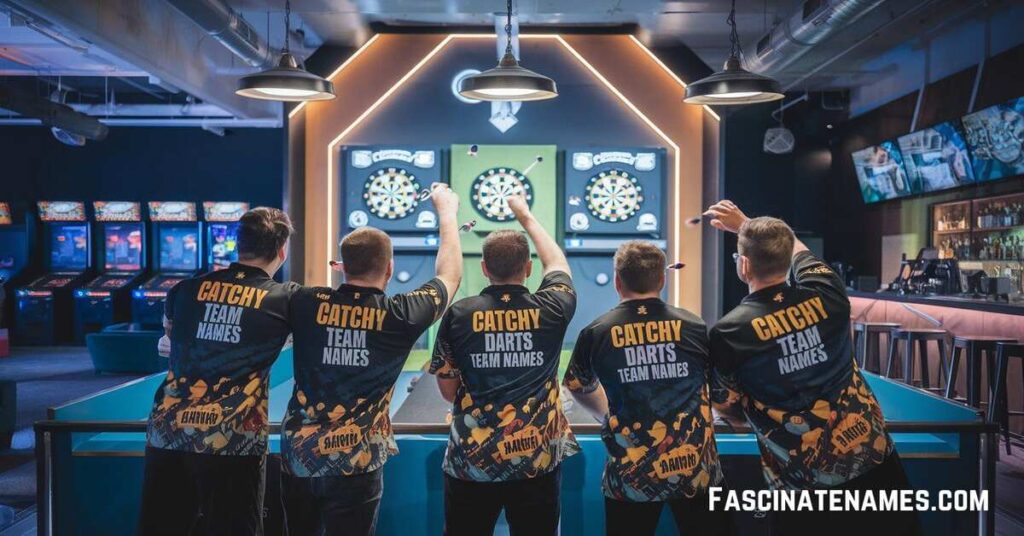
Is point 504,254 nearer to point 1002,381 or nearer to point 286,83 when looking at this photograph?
point 286,83

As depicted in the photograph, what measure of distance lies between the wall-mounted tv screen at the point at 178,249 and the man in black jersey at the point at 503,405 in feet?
34.3

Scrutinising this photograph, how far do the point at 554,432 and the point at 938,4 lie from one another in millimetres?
6568

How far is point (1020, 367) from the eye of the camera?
550 centimetres

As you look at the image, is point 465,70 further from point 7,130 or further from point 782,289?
point 7,130

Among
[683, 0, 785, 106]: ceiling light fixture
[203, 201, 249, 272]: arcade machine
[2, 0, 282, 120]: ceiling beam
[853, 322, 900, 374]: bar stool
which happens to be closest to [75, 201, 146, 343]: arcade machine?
[203, 201, 249, 272]: arcade machine

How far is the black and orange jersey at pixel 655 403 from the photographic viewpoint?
204 centimetres

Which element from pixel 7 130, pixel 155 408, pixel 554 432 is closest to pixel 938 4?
pixel 554 432

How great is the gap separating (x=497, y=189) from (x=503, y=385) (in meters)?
4.72

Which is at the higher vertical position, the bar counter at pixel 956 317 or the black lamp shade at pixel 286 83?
the black lamp shade at pixel 286 83

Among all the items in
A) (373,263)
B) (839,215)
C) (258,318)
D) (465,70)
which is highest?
(465,70)

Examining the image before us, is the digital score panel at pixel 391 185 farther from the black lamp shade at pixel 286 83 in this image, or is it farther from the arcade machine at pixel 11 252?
the arcade machine at pixel 11 252

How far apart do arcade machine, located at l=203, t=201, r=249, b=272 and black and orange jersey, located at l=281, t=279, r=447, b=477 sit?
9870mm

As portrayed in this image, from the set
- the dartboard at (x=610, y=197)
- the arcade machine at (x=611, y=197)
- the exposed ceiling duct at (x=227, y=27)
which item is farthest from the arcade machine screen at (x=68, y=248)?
the dartboard at (x=610, y=197)

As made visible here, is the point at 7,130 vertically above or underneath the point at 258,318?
above
